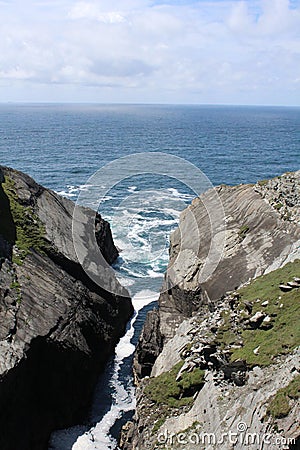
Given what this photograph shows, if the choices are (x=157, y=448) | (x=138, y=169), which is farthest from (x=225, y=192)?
(x=138, y=169)

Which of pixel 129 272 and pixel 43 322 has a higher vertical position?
pixel 43 322

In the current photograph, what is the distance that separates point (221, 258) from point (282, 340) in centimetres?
1656

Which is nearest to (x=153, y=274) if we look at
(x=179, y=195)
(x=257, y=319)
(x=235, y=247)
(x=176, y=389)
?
(x=235, y=247)

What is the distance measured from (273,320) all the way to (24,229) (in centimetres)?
2463

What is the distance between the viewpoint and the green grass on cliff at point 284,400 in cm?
1653

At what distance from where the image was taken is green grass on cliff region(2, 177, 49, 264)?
37431 millimetres

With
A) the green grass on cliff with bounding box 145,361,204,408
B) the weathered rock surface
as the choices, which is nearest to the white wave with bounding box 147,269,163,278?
the weathered rock surface

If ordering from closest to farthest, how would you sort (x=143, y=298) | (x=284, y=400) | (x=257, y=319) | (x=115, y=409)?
1. (x=284, y=400)
2. (x=257, y=319)
3. (x=115, y=409)
4. (x=143, y=298)

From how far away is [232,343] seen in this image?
77.5ft

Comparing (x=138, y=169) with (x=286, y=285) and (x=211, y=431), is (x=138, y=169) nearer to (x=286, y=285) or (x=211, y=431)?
(x=286, y=285)

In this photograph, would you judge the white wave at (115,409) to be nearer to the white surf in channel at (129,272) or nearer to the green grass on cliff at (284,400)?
the white surf in channel at (129,272)

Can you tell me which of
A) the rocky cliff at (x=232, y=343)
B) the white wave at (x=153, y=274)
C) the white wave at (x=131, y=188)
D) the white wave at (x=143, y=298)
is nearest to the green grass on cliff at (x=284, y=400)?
the rocky cliff at (x=232, y=343)

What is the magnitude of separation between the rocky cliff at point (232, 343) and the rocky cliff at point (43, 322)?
5067 mm

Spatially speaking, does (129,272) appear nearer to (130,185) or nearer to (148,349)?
(148,349)
